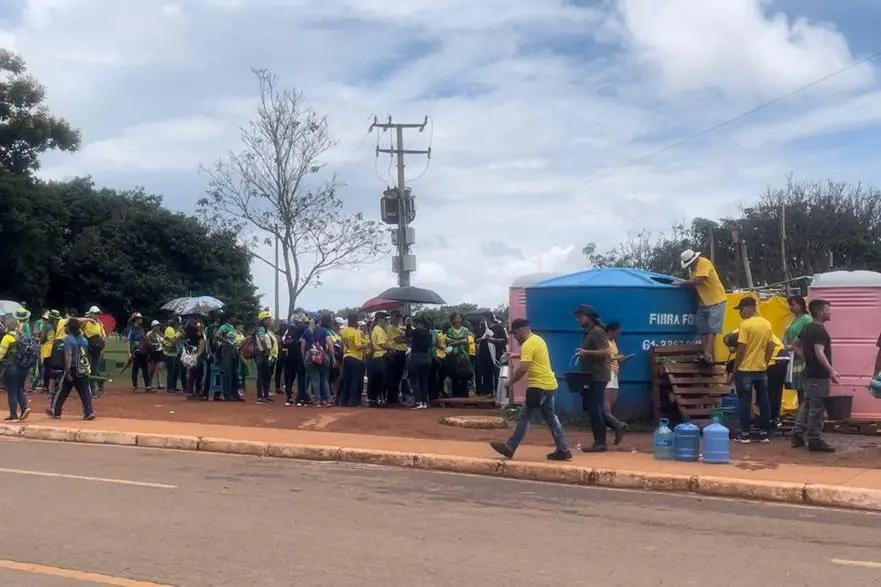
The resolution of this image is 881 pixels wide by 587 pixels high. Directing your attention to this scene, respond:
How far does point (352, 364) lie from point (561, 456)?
6939mm

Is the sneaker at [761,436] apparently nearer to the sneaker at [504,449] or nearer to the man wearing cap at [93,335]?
the sneaker at [504,449]

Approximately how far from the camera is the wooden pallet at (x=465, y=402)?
1780 centimetres

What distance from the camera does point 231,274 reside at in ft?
144

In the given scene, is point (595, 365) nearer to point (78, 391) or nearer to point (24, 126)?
point (78, 391)


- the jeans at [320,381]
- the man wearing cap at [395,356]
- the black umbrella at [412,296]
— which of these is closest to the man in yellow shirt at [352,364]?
the jeans at [320,381]

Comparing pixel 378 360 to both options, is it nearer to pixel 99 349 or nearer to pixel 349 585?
pixel 99 349

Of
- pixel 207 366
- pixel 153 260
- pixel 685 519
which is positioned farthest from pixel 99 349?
pixel 153 260

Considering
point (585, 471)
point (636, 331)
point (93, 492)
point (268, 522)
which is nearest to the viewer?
point (268, 522)

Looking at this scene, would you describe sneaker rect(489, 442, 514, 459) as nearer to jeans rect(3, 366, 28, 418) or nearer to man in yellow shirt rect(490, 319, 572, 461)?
man in yellow shirt rect(490, 319, 572, 461)

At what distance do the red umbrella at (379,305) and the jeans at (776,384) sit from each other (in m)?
9.92

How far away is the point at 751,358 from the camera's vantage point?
12.4m

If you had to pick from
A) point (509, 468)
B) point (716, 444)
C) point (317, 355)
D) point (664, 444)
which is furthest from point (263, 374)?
point (716, 444)

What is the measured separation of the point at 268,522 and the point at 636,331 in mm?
7555

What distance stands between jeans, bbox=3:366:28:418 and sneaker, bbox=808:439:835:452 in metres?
11.7
